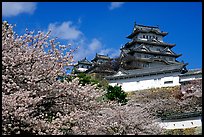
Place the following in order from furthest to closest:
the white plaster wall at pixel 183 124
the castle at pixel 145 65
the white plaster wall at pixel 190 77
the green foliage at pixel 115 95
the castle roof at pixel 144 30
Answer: the castle roof at pixel 144 30 → the castle at pixel 145 65 → the white plaster wall at pixel 190 77 → the green foliage at pixel 115 95 → the white plaster wall at pixel 183 124

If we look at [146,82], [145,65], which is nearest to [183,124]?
[146,82]

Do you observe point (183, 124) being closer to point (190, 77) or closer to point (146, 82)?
point (190, 77)

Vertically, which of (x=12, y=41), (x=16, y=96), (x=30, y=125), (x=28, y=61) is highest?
(x=12, y=41)

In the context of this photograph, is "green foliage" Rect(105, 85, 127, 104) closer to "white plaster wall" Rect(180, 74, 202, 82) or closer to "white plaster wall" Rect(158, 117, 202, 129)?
"white plaster wall" Rect(158, 117, 202, 129)

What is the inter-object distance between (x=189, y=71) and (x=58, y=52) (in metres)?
28.1

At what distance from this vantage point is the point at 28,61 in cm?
1116

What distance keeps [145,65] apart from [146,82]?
13051mm

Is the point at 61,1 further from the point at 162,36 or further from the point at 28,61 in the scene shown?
the point at 162,36

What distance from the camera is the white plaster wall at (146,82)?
3862cm

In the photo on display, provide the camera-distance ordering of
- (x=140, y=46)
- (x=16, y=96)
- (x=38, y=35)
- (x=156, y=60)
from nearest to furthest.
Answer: (x=16, y=96) < (x=38, y=35) < (x=156, y=60) < (x=140, y=46)

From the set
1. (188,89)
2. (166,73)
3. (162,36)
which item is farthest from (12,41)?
(162,36)

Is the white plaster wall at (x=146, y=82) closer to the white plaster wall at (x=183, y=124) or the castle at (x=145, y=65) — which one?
the castle at (x=145, y=65)

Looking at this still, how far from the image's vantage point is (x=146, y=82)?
131ft

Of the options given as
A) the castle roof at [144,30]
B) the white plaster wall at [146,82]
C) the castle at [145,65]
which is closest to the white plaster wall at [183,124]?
the castle at [145,65]
